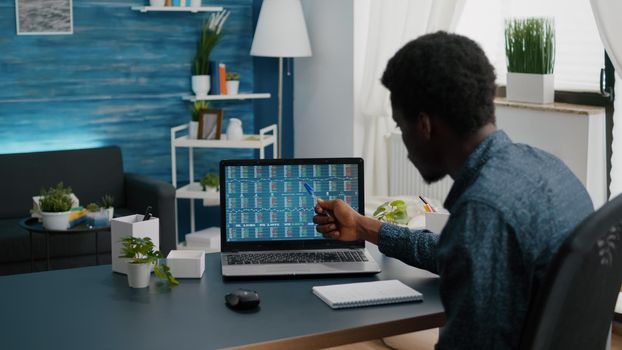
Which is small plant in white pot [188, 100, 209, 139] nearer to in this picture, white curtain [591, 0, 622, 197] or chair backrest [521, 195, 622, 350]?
white curtain [591, 0, 622, 197]

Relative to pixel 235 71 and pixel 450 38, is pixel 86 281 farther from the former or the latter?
pixel 235 71

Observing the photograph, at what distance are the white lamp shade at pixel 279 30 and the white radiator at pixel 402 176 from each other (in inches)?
30.8

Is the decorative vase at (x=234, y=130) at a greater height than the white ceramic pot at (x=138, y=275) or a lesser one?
greater

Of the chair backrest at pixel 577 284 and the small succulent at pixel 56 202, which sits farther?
the small succulent at pixel 56 202

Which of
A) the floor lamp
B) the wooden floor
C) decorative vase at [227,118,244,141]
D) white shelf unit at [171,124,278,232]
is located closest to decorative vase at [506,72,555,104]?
the wooden floor

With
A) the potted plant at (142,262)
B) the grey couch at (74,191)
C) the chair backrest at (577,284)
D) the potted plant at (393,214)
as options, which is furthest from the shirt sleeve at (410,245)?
the grey couch at (74,191)

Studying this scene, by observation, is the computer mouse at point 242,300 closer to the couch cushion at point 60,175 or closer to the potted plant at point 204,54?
the couch cushion at point 60,175

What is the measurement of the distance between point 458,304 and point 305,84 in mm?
4322

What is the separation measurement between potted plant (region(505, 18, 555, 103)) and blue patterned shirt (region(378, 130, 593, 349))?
2.77 meters

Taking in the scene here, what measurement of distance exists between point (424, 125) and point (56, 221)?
275 cm

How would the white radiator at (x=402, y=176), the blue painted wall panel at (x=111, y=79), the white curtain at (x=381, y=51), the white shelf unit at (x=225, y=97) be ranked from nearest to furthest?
the white curtain at (x=381, y=51) → the white radiator at (x=402, y=176) → the blue painted wall panel at (x=111, y=79) → the white shelf unit at (x=225, y=97)

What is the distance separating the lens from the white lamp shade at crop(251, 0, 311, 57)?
17.2 ft

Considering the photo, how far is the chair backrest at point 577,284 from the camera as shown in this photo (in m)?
1.43

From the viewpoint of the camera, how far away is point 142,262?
7.39ft
